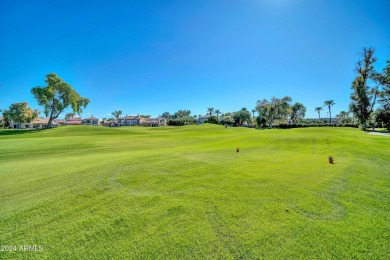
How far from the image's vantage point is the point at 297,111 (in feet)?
351

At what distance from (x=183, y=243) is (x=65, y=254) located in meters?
1.73

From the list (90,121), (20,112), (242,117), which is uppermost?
(20,112)

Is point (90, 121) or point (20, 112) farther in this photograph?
point (90, 121)

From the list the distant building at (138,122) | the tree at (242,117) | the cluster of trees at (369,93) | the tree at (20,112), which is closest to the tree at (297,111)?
the tree at (242,117)

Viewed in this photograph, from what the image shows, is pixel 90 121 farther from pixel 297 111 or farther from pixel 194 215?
pixel 194 215

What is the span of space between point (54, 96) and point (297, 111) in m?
114

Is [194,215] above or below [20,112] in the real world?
below

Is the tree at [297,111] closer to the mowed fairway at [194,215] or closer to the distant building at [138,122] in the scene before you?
the distant building at [138,122]

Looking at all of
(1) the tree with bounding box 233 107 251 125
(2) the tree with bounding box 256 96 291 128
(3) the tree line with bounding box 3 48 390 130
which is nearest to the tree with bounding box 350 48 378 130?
(3) the tree line with bounding box 3 48 390 130

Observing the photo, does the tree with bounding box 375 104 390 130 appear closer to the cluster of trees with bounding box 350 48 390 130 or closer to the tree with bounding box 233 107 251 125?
the cluster of trees with bounding box 350 48 390 130

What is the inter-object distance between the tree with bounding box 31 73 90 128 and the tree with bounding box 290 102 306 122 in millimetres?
101985

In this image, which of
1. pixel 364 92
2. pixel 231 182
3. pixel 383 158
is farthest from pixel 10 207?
pixel 364 92

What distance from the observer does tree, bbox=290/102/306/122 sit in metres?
103

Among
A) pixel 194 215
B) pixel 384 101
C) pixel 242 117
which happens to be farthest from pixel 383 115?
pixel 242 117
